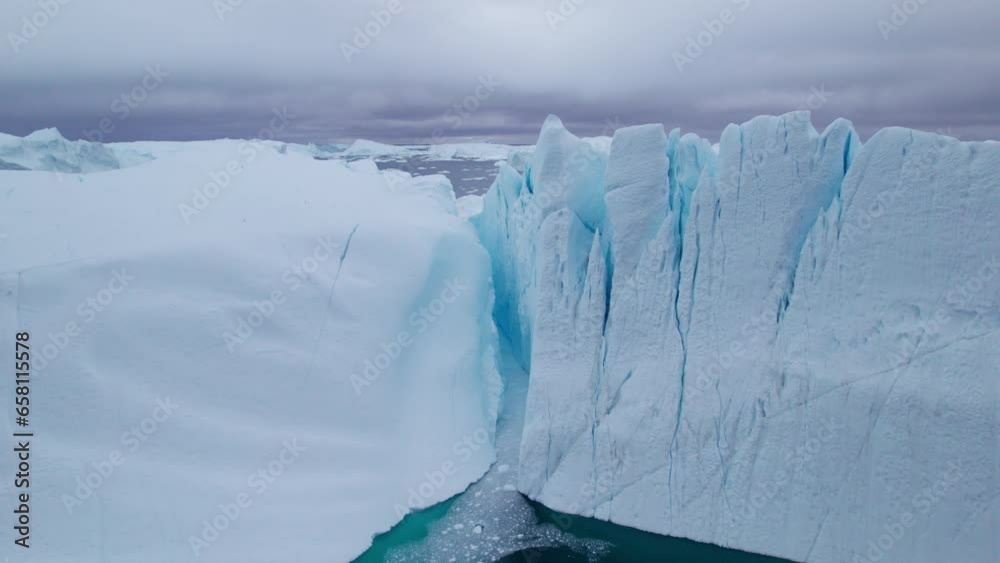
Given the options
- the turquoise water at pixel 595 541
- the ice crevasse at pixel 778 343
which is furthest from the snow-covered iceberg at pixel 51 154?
the ice crevasse at pixel 778 343

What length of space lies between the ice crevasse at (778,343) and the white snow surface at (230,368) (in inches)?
59.8

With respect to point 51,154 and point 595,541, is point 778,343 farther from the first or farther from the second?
point 51,154

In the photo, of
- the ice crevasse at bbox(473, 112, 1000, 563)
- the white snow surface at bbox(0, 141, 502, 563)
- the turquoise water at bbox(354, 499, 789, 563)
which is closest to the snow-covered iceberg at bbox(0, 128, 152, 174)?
the white snow surface at bbox(0, 141, 502, 563)

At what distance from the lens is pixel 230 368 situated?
17.6 feet

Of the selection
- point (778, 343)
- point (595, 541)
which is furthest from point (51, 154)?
point (778, 343)

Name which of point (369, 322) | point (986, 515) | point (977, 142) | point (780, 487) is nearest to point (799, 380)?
point (780, 487)

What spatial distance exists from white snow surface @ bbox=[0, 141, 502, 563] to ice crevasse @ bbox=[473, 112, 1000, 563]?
1.52 metres

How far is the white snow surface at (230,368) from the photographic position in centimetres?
448

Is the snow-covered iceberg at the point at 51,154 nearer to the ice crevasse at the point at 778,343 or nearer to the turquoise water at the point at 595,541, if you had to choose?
the turquoise water at the point at 595,541

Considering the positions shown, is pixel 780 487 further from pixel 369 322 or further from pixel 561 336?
pixel 369 322

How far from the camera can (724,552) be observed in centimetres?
470

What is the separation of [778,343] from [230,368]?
5107mm

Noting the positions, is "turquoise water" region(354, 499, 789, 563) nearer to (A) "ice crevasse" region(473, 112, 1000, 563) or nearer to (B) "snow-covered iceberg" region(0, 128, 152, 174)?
(A) "ice crevasse" region(473, 112, 1000, 563)

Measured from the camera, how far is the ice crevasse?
13.7ft
